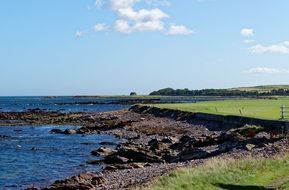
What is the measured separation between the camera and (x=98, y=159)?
37.1 meters

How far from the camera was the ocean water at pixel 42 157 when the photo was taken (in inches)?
1194

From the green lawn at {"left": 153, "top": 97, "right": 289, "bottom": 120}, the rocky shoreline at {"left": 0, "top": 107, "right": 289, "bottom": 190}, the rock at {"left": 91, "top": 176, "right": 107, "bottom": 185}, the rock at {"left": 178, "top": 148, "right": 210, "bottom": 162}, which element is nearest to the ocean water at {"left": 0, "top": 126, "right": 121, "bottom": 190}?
the rocky shoreline at {"left": 0, "top": 107, "right": 289, "bottom": 190}

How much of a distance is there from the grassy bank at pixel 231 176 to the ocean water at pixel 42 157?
33.2 ft

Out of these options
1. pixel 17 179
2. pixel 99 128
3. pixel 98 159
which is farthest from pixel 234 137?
pixel 99 128

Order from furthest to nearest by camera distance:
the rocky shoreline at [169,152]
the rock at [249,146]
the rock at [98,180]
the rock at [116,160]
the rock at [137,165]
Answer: the rock at [116,160] → the rock at [137,165] → the rock at [249,146] → the rocky shoreline at [169,152] → the rock at [98,180]

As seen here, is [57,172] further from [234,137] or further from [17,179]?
[234,137]

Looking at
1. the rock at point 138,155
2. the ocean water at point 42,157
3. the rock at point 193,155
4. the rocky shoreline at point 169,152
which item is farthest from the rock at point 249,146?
the ocean water at point 42,157

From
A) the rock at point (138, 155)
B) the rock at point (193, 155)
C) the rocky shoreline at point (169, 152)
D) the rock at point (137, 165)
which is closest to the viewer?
the rocky shoreline at point (169, 152)

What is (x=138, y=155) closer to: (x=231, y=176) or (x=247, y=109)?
(x=231, y=176)

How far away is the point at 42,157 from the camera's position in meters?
39.9

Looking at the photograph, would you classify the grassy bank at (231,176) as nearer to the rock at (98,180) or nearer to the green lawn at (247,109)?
the rock at (98,180)

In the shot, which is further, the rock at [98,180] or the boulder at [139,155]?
the boulder at [139,155]

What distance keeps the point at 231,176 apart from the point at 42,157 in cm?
2227

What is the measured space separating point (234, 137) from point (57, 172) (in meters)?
11.4
